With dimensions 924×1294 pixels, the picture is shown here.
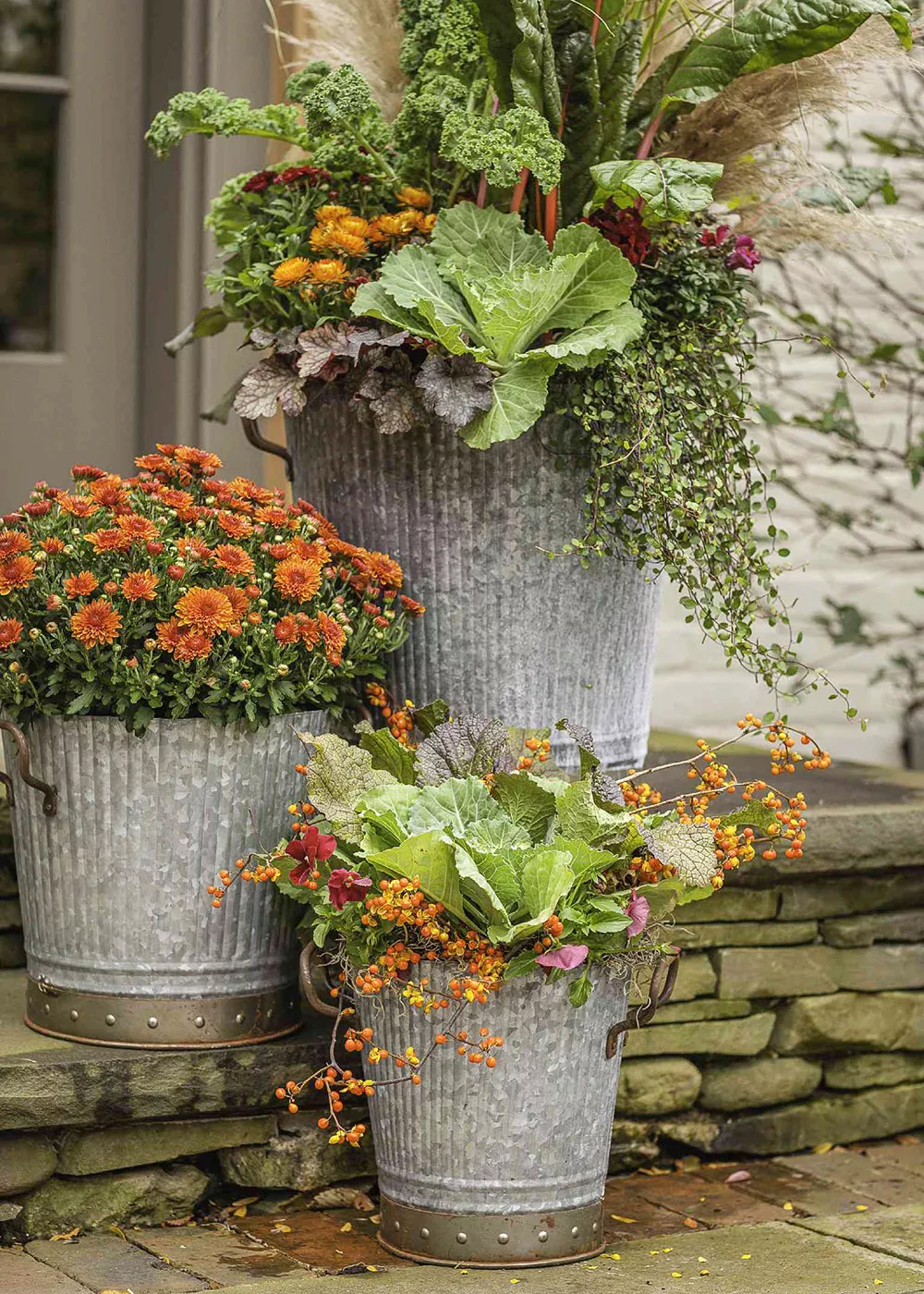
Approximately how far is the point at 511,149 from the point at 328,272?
275 millimetres

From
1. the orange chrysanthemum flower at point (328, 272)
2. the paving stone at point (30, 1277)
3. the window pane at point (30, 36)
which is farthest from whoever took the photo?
the window pane at point (30, 36)

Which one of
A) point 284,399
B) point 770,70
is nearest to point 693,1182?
point 284,399

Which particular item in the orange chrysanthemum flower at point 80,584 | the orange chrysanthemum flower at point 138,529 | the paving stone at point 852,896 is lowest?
the paving stone at point 852,896

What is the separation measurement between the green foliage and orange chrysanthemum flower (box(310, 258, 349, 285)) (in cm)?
7

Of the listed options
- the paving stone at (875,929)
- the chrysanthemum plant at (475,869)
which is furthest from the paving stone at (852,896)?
the chrysanthemum plant at (475,869)

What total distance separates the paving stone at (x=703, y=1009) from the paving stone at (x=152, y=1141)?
0.57m

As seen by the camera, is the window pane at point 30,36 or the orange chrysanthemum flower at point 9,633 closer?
the orange chrysanthemum flower at point 9,633

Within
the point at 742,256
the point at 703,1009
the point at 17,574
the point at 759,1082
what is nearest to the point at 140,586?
the point at 17,574

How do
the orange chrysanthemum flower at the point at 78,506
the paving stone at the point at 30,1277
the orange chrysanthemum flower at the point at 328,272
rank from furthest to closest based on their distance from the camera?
the orange chrysanthemum flower at the point at 328,272, the orange chrysanthemum flower at the point at 78,506, the paving stone at the point at 30,1277

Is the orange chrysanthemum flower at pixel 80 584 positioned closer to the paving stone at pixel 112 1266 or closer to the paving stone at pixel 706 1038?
the paving stone at pixel 112 1266

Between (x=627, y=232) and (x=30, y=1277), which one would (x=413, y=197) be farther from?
(x=30, y=1277)

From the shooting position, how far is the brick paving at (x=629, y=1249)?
5.73ft

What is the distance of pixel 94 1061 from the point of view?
1866 millimetres

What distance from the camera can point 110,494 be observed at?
6.30ft
